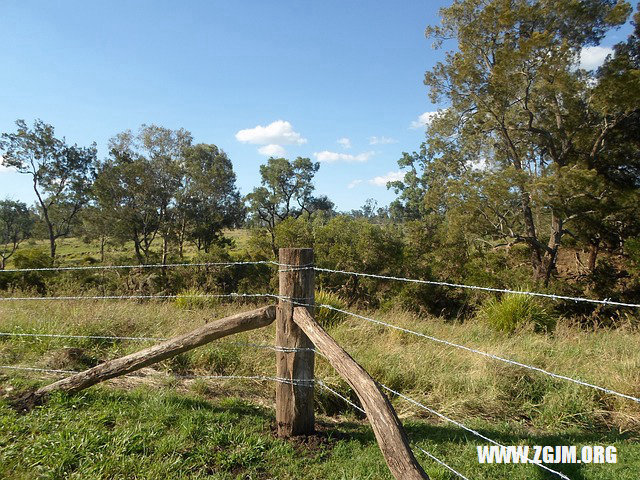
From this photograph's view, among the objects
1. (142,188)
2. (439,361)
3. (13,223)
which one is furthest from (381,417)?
(13,223)

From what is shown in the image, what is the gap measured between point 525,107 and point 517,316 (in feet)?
32.6

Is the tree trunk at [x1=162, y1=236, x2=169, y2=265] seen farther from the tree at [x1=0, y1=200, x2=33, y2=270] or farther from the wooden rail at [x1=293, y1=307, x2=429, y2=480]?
the wooden rail at [x1=293, y1=307, x2=429, y2=480]

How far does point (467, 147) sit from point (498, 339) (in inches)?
551

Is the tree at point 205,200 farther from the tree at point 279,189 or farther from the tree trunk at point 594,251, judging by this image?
the tree trunk at point 594,251

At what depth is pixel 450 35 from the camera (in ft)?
52.3

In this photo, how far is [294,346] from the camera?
3.09 m

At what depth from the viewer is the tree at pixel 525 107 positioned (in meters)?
13.4

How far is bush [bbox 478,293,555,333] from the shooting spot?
307 inches

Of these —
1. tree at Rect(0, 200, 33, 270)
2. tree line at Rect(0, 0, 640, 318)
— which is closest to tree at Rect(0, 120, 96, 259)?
tree at Rect(0, 200, 33, 270)

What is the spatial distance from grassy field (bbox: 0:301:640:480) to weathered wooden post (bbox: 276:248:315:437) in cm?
21

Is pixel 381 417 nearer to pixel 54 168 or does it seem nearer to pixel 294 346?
pixel 294 346

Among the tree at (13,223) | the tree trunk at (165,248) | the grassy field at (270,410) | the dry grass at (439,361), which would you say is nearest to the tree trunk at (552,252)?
the dry grass at (439,361)

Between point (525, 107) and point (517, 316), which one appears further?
point (525, 107)

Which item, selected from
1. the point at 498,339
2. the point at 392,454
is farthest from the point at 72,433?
the point at 498,339
